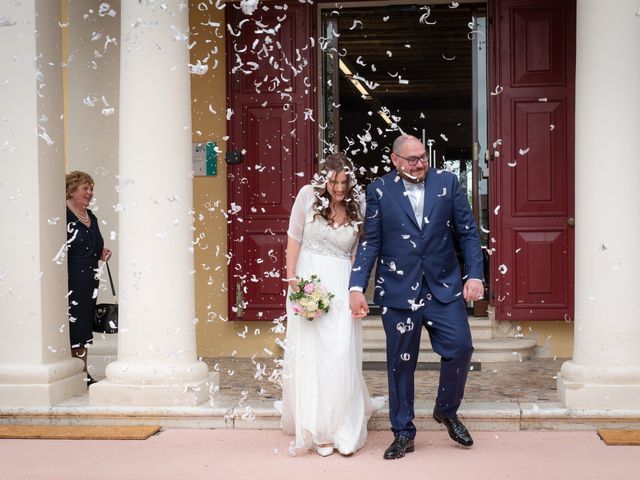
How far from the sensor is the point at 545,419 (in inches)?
275

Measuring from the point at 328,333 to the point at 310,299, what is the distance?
0.26 meters

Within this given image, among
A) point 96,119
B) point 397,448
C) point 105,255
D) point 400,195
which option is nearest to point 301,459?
point 397,448

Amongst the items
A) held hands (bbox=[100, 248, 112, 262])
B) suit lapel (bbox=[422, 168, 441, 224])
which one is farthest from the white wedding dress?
held hands (bbox=[100, 248, 112, 262])

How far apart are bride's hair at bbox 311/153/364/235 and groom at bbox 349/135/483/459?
23 centimetres

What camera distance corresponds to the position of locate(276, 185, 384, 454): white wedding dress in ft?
21.1

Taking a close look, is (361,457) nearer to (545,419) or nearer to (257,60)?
(545,419)

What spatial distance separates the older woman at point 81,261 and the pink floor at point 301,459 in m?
1.53

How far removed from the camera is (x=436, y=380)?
8375 millimetres

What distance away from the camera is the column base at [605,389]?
7051 millimetres

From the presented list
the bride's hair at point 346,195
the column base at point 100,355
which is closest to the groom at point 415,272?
the bride's hair at point 346,195

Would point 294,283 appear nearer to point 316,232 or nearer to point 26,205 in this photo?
point 316,232

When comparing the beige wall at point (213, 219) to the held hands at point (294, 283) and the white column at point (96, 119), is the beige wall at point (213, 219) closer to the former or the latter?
the white column at point (96, 119)

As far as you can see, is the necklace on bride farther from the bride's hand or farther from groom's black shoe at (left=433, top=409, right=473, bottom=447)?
groom's black shoe at (left=433, top=409, right=473, bottom=447)

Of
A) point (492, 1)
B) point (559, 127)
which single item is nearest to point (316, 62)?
point (492, 1)
